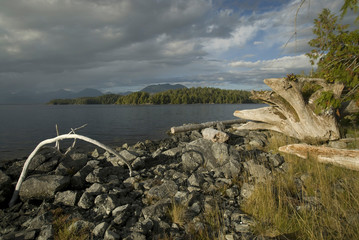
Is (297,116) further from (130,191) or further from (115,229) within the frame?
(115,229)

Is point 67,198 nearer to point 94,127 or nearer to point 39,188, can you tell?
point 39,188

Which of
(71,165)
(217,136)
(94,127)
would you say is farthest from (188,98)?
(71,165)

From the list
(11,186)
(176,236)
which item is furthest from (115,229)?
(11,186)

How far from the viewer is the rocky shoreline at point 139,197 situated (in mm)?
3551

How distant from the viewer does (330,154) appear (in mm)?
5914

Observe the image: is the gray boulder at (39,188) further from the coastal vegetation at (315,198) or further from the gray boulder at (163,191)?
the coastal vegetation at (315,198)

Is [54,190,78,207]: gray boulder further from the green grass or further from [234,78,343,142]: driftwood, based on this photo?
[234,78,343,142]: driftwood

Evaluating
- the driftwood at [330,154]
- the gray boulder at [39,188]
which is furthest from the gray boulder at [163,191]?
the driftwood at [330,154]

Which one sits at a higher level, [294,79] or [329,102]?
[294,79]

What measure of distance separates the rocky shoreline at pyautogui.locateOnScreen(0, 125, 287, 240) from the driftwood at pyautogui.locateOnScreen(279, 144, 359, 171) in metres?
0.85

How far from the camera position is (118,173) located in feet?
22.4

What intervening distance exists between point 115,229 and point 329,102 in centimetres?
577

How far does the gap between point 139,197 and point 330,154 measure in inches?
244

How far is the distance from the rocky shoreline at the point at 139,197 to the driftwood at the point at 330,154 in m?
0.85
